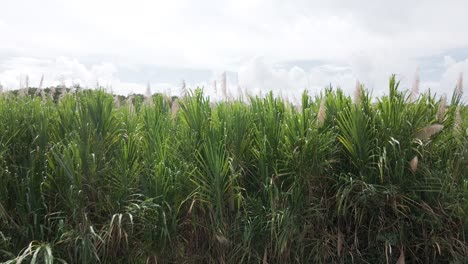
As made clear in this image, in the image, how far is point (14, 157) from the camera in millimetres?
4652

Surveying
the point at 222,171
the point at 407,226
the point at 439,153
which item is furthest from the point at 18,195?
the point at 439,153

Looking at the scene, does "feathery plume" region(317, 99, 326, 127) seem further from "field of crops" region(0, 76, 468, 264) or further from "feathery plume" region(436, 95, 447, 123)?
"feathery plume" region(436, 95, 447, 123)

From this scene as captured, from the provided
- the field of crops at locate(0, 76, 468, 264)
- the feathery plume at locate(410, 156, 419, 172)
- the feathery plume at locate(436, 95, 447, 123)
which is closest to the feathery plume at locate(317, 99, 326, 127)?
the field of crops at locate(0, 76, 468, 264)

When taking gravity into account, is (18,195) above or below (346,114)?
below

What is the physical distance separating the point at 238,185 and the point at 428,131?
6.00 ft

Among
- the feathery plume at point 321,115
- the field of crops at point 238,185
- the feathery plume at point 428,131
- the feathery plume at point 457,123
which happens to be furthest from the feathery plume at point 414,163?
the feathery plume at point 321,115

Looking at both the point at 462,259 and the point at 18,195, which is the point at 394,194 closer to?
the point at 462,259

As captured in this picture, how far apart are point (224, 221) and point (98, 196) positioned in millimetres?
1155

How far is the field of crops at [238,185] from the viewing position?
4309 millimetres

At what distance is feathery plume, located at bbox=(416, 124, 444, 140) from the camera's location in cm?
443

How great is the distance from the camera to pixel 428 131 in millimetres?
4477

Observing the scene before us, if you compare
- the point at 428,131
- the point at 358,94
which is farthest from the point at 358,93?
the point at 428,131

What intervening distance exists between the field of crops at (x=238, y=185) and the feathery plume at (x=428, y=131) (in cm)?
1

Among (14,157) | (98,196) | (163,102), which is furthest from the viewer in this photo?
(163,102)
